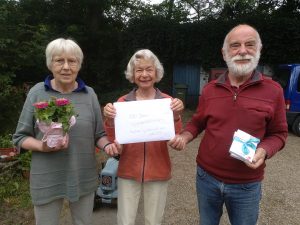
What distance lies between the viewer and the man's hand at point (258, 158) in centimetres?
209

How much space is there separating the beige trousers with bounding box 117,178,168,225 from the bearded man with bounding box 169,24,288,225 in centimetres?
42

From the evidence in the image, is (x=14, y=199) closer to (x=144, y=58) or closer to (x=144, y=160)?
(x=144, y=160)

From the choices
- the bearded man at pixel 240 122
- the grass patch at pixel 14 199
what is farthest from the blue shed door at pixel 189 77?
the bearded man at pixel 240 122

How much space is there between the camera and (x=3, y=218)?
3953mm

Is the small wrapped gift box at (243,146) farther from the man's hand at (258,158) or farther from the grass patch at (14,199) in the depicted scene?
the grass patch at (14,199)

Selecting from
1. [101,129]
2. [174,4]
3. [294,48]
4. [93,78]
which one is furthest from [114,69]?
[101,129]

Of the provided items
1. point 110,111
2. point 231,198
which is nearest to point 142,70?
point 110,111

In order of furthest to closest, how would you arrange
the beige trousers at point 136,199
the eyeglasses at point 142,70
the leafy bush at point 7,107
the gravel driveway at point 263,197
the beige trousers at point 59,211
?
the leafy bush at point 7,107 → the gravel driveway at point 263,197 → the beige trousers at point 136,199 → the eyeglasses at point 142,70 → the beige trousers at point 59,211

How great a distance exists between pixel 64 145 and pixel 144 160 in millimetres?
693

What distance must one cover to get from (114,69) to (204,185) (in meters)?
14.1

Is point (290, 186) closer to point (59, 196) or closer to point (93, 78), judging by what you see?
point (59, 196)

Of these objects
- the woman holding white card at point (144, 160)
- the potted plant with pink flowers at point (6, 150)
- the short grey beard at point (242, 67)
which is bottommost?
the potted plant with pink flowers at point (6, 150)

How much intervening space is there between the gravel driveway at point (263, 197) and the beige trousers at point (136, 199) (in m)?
1.37

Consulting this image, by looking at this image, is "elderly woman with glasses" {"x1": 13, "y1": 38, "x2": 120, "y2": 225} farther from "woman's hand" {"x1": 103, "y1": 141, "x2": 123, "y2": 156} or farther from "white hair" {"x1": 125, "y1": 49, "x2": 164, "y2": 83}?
"white hair" {"x1": 125, "y1": 49, "x2": 164, "y2": 83}
